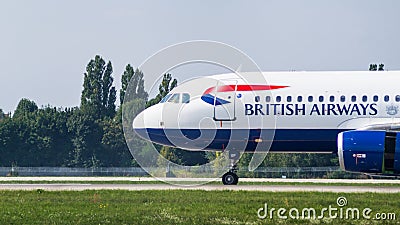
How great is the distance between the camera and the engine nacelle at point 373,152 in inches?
1277

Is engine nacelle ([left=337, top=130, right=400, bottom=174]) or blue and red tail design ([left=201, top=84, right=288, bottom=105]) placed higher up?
blue and red tail design ([left=201, top=84, right=288, bottom=105])

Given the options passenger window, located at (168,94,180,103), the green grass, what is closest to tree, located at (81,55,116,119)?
passenger window, located at (168,94,180,103)

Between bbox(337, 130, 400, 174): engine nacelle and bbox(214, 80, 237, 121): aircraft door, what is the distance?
7572mm

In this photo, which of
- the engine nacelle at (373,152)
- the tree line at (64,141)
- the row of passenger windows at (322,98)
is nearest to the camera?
the engine nacelle at (373,152)

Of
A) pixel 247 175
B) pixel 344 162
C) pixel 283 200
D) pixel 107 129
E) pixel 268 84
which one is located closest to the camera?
pixel 283 200

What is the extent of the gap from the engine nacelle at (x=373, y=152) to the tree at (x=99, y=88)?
6595cm

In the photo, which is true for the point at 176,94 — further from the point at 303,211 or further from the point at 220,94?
the point at 303,211

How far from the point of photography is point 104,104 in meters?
100

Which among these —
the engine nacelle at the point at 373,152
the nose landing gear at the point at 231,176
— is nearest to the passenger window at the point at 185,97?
the nose landing gear at the point at 231,176

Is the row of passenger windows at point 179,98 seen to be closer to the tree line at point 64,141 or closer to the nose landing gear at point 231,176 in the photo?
the nose landing gear at point 231,176

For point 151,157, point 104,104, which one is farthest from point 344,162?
point 104,104

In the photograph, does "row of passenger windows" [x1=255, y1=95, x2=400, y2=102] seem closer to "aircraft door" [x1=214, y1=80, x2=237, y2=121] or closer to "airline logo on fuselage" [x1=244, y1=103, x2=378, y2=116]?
"airline logo on fuselage" [x1=244, y1=103, x2=378, y2=116]

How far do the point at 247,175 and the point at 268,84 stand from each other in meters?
24.3

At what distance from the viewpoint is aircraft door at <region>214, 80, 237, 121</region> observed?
39500mm
